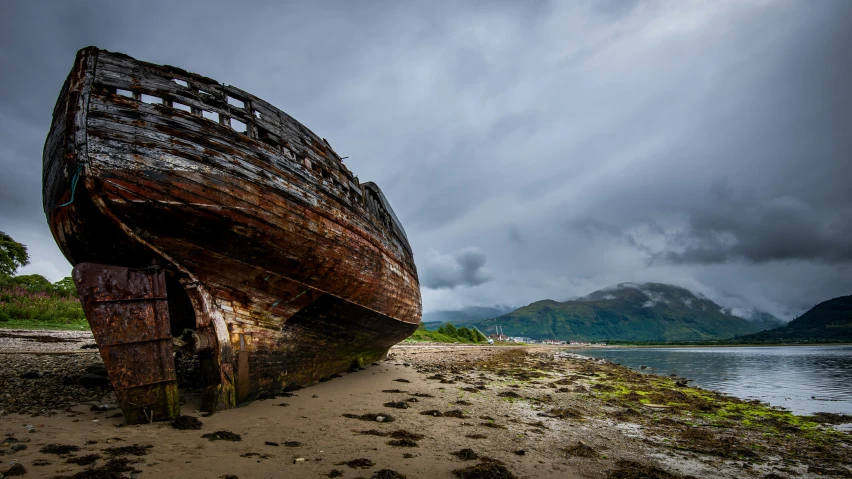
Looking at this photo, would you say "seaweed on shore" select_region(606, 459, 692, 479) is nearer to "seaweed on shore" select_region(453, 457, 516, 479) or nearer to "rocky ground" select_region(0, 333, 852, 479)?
"rocky ground" select_region(0, 333, 852, 479)

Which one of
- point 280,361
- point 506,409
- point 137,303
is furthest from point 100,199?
point 506,409

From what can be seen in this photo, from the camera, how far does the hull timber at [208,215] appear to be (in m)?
4.25

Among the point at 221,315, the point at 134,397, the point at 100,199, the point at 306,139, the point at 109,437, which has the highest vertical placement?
the point at 306,139

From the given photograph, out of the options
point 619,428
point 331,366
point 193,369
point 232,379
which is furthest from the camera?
point 331,366

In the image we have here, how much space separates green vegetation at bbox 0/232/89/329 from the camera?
44.6 ft

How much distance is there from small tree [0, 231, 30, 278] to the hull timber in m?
28.5

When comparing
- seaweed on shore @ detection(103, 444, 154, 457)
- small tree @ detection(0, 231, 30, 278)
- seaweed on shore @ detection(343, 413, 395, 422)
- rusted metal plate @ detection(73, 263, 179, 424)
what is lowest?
seaweed on shore @ detection(343, 413, 395, 422)

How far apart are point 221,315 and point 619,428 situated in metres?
6.04

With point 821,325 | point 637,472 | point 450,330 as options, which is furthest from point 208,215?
point 821,325

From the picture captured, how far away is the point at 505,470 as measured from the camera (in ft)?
11.5

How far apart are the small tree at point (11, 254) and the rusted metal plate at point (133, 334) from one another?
98.2ft

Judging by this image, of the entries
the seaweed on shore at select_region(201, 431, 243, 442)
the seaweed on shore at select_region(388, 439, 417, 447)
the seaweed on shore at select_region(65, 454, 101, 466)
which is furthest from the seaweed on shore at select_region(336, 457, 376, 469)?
the seaweed on shore at select_region(65, 454, 101, 466)

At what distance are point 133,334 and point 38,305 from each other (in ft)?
54.0

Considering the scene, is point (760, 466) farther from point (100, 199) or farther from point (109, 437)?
point (100, 199)
